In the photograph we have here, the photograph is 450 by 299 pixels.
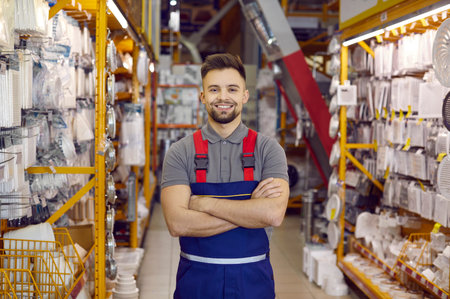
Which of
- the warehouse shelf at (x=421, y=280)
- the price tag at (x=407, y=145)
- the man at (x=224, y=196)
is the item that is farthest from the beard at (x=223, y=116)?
the price tag at (x=407, y=145)

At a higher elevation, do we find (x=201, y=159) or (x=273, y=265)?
(x=201, y=159)

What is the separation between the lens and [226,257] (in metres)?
2.30

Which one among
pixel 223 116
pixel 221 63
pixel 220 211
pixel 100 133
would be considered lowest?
pixel 220 211

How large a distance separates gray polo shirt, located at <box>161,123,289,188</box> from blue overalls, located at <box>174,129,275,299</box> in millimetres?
30

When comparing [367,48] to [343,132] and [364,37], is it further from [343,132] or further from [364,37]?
[343,132]

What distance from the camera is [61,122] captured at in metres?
3.71

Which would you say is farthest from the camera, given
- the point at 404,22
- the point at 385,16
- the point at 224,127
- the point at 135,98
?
the point at 135,98

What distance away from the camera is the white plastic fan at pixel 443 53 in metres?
2.98

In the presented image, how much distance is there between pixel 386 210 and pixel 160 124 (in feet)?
→ 19.2

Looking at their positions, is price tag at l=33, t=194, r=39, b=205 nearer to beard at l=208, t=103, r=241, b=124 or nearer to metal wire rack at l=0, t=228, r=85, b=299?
metal wire rack at l=0, t=228, r=85, b=299

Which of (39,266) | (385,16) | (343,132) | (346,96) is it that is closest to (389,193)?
(343,132)

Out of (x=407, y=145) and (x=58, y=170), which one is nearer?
(x=58, y=170)

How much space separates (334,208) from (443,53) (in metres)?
2.54

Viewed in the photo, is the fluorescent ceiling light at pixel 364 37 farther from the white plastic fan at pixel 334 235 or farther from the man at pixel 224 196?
the man at pixel 224 196
